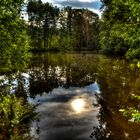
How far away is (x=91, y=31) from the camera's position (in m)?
127

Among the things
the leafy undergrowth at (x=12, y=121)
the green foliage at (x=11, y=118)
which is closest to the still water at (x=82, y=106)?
the leafy undergrowth at (x=12, y=121)

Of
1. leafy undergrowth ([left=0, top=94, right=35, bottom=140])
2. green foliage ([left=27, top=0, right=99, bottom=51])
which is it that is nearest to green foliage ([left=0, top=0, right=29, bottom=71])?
leafy undergrowth ([left=0, top=94, right=35, bottom=140])

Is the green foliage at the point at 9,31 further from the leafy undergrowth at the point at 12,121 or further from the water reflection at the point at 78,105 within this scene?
the water reflection at the point at 78,105

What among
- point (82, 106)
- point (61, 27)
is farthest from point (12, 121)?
point (61, 27)

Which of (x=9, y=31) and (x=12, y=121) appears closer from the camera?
(x=9, y=31)

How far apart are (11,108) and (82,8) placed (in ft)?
364

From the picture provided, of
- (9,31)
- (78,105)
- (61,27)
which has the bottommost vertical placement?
(78,105)

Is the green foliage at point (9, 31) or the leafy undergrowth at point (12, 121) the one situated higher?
the green foliage at point (9, 31)

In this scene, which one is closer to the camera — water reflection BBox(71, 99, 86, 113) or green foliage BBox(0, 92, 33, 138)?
green foliage BBox(0, 92, 33, 138)

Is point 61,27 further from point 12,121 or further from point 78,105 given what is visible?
point 12,121

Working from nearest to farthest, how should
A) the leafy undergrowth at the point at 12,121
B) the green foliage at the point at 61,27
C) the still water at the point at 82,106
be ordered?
the leafy undergrowth at the point at 12,121 < the still water at the point at 82,106 < the green foliage at the point at 61,27

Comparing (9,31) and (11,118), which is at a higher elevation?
(9,31)

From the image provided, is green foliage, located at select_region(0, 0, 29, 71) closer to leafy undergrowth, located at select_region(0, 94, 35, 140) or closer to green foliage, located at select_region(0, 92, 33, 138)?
leafy undergrowth, located at select_region(0, 94, 35, 140)

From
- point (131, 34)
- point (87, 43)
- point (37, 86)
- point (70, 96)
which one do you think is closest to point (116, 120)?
point (131, 34)
